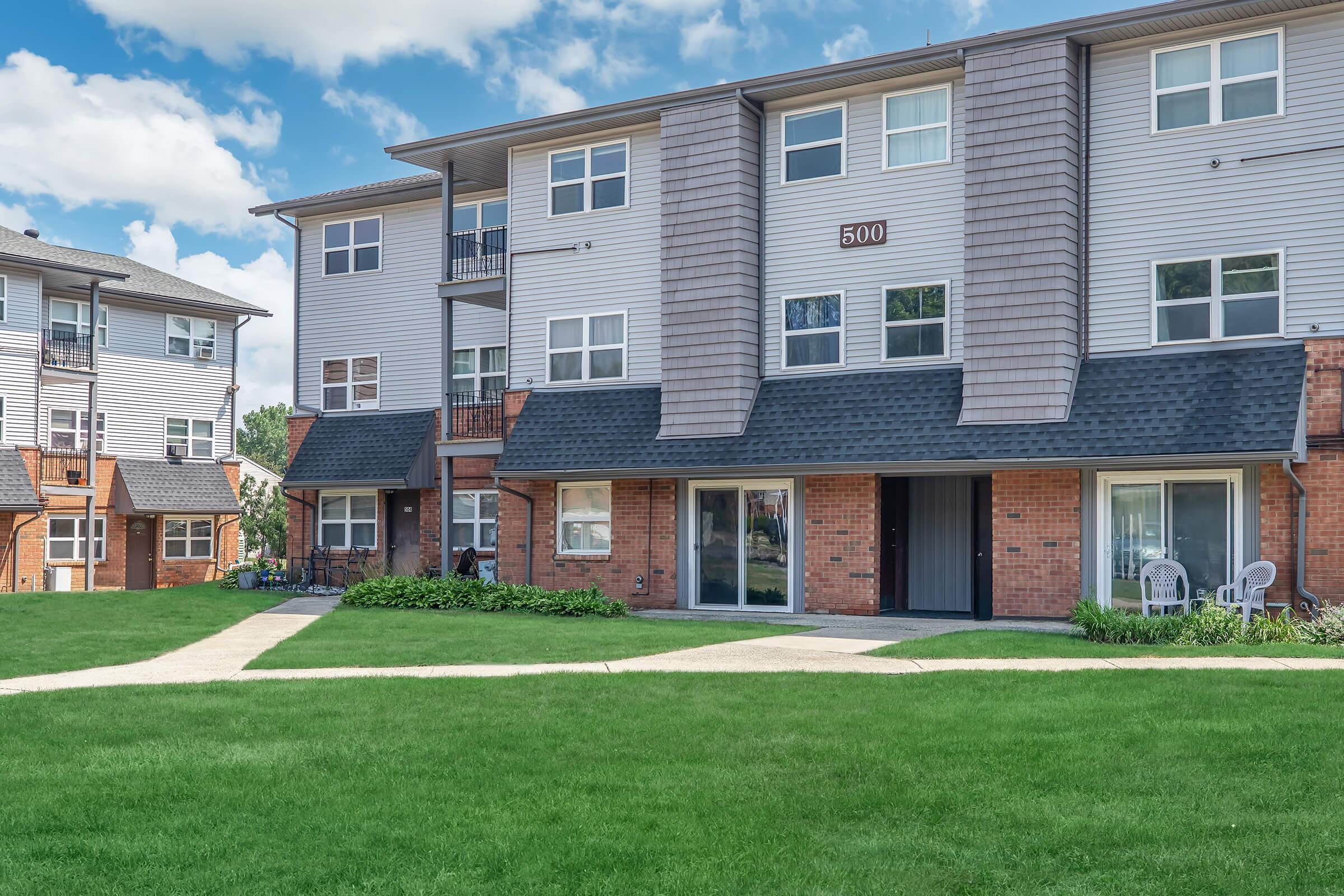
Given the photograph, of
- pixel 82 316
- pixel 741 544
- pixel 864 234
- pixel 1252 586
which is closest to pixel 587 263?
pixel 864 234

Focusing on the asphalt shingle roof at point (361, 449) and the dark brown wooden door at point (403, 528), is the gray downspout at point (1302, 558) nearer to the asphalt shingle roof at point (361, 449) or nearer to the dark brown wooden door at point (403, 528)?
the asphalt shingle roof at point (361, 449)

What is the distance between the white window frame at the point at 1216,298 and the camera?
1662cm

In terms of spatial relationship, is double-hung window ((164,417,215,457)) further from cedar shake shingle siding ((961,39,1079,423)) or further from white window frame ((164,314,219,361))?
cedar shake shingle siding ((961,39,1079,423))

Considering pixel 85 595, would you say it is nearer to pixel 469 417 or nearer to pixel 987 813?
pixel 469 417

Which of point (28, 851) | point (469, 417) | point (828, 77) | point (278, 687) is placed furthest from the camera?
point (469, 417)

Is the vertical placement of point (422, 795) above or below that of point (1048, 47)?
below

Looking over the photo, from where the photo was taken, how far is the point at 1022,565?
17.9 meters

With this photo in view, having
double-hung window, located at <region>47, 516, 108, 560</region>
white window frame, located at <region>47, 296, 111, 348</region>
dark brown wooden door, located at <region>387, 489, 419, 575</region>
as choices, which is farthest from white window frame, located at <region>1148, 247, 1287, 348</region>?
double-hung window, located at <region>47, 516, 108, 560</region>

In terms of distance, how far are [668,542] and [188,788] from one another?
14.2 metres

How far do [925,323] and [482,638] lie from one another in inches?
344

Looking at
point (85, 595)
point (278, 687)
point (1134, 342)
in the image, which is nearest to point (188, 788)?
point (278, 687)

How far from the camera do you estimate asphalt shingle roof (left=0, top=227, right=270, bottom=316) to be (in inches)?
1249

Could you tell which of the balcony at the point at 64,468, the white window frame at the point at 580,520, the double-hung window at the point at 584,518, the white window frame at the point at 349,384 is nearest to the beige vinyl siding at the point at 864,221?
the white window frame at the point at 580,520

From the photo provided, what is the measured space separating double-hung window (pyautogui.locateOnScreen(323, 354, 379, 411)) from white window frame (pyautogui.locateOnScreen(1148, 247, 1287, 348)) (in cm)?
1691
